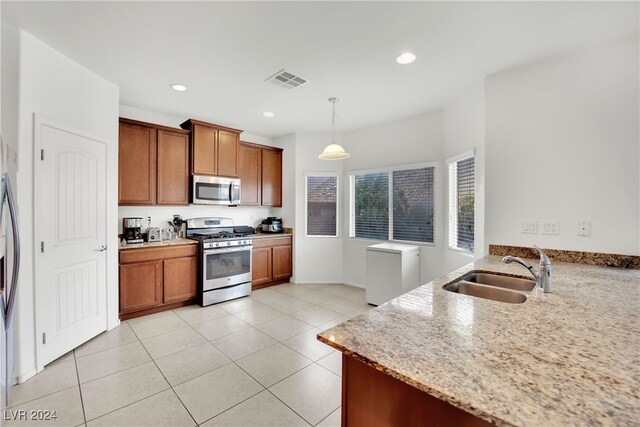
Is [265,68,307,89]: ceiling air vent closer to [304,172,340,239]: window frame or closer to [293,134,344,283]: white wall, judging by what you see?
[293,134,344,283]: white wall

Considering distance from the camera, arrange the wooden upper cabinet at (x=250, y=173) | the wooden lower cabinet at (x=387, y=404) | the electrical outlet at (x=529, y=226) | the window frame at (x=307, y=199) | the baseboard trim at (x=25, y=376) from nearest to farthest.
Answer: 1. the wooden lower cabinet at (x=387, y=404)
2. the baseboard trim at (x=25, y=376)
3. the electrical outlet at (x=529, y=226)
4. the wooden upper cabinet at (x=250, y=173)
5. the window frame at (x=307, y=199)

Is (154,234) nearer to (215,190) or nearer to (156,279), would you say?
(156,279)

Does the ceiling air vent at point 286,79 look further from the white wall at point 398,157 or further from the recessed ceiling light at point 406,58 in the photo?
the white wall at point 398,157

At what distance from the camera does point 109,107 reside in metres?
2.92

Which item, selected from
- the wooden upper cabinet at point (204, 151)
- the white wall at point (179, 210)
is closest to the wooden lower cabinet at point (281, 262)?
the white wall at point (179, 210)

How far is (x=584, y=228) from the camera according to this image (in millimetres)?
2289

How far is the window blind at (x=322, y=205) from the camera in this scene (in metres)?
4.97

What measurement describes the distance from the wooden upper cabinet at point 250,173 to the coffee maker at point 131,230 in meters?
1.51

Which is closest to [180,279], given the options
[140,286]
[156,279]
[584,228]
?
[156,279]

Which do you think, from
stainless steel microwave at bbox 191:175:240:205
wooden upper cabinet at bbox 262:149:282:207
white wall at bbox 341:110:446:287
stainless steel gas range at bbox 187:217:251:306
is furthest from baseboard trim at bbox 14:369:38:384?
white wall at bbox 341:110:446:287

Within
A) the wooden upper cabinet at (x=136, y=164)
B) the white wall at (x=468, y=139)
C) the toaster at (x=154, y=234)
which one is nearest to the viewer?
the white wall at (x=468, y=139)

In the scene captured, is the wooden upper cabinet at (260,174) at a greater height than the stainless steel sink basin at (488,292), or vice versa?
the wooden upper cabinet at (260,174)

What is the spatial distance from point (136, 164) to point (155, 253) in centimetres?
115

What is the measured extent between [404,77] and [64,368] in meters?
3.98
